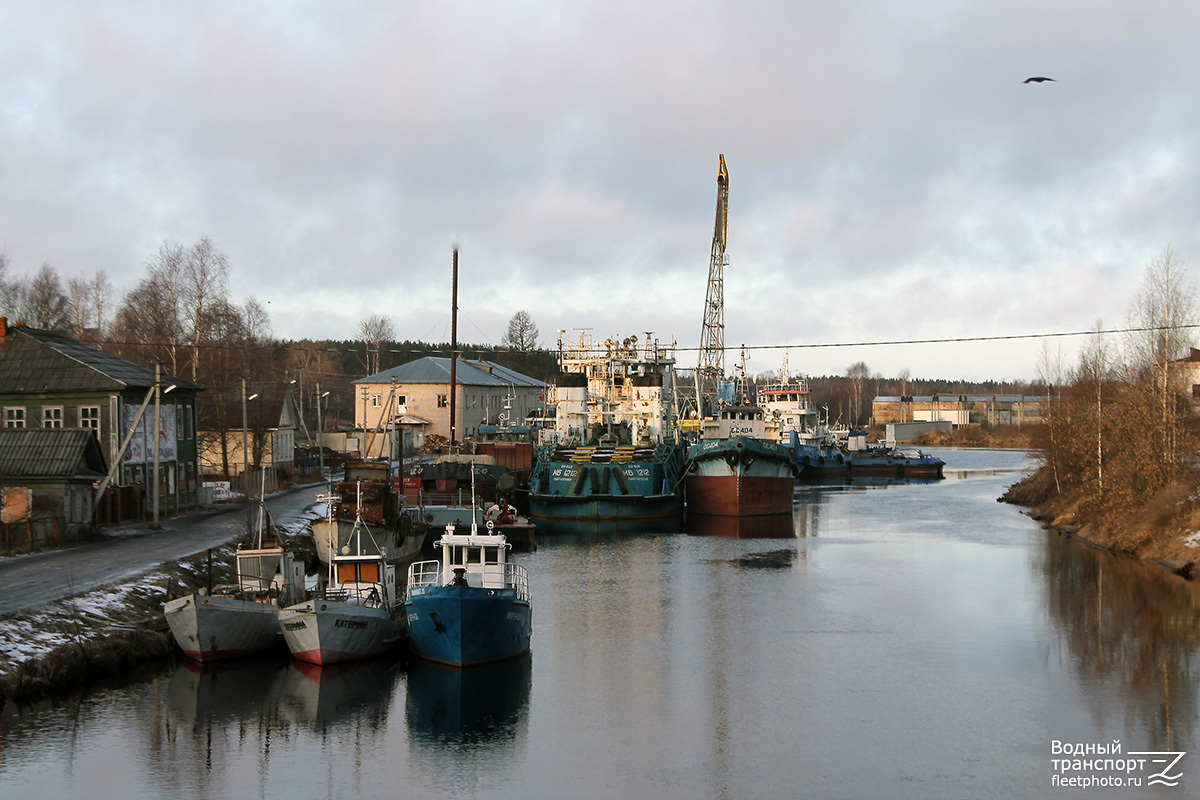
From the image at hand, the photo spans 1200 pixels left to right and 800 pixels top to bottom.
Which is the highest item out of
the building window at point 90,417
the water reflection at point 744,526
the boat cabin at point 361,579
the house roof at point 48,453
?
the building window at point 90,417

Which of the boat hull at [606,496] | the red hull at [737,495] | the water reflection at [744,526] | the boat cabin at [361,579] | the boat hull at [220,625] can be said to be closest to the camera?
the boat hull at [220,625]

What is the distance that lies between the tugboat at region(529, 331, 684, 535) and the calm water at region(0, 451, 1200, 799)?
17.3 m

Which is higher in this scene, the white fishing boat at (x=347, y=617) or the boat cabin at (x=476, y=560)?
the boat cabin at (x=476, y=560)

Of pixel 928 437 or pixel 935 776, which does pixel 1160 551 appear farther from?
pixel 928 437

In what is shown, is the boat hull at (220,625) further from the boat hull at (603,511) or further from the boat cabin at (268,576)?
the boat hull at (603,511)

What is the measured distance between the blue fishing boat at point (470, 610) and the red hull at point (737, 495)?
94.2 ft

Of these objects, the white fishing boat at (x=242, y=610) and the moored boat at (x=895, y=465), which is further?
the moored boat at (x=895, y=465)

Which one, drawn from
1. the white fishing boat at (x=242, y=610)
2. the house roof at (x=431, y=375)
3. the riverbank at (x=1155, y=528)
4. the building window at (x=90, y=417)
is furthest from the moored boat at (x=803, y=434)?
the white fishing boat at (x=242, y=610)

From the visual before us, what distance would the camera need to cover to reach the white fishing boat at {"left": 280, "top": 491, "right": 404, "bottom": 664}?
2161 centimetres

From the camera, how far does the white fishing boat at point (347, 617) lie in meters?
21.6

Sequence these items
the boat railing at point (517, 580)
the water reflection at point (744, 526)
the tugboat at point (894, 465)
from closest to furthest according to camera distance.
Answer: the boat railing at point (517, 580) → the water reflection at point (744, 526) → the tugboat at point (894, 465)

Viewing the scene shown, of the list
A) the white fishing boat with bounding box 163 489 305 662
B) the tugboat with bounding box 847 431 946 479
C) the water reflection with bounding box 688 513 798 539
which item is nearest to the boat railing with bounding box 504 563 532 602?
the white fishing boat with bounding box 163 489 305 662

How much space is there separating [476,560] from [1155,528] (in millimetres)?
24555

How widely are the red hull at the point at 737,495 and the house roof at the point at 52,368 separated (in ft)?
83.3
